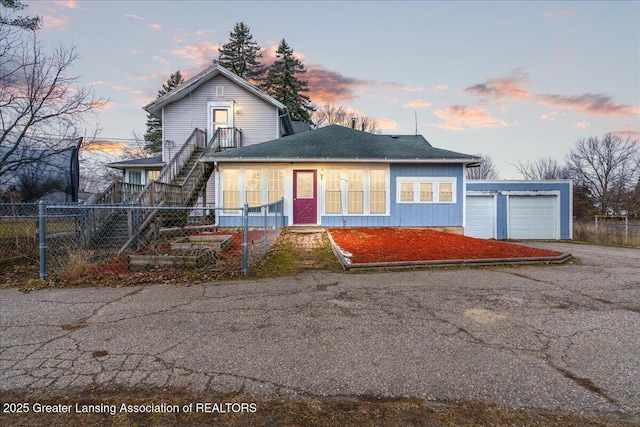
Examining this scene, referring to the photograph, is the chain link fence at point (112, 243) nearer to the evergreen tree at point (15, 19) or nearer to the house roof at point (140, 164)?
the evergreen tree at point (15, 19)

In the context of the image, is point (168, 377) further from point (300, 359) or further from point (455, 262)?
point (455, 262)

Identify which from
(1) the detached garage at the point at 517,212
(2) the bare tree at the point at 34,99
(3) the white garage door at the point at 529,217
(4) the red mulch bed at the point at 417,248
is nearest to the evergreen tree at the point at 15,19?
(2) the bare tree at the point at 34,99

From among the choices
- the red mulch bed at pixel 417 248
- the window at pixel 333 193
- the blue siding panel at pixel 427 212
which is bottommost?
the red mulch bed at pixel 417 248

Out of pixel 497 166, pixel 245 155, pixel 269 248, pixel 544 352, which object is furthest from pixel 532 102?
pixel 497 166

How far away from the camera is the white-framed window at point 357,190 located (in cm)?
1377

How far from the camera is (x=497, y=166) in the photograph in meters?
54.2

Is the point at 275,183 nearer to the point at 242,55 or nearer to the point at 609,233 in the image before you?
the point at 609,233

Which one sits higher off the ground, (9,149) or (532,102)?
(532,102)

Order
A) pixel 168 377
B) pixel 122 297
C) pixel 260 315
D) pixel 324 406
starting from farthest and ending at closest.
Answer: pixel 122 297 → pixel 260 315 → pixel 168 377 → pixel 324 406

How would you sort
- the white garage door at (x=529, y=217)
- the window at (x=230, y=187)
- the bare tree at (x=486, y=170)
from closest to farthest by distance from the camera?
the window at (x=230, y=187) < the white garage door at (x=529, y=217) < the bare tree at (x=486, y=170)

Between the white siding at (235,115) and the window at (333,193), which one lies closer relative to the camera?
the window at (333,193)

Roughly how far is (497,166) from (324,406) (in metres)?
61.4

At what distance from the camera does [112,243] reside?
9.19m

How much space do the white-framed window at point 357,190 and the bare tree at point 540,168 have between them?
3971 centimetres
